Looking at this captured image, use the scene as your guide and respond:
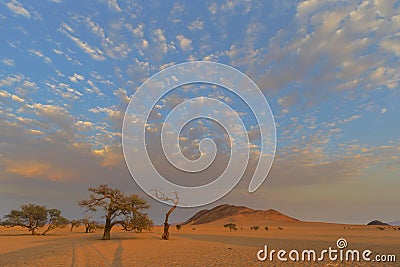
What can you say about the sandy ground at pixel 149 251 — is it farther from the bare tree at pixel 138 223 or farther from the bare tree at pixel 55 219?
the bare tree at pixel 55 219

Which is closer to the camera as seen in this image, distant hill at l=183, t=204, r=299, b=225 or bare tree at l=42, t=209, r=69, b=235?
bare tree at l=42, t=209, r=69, b=235

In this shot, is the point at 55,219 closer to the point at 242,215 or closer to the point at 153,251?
the point at 153,251

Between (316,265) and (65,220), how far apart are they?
46455mm

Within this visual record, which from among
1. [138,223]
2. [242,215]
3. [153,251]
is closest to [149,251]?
[153,251]

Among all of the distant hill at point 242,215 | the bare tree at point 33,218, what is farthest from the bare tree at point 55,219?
the distant hill at point 242,215

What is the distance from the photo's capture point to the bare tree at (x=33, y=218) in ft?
152

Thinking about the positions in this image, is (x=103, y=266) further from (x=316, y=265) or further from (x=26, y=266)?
(x=316, y=265)

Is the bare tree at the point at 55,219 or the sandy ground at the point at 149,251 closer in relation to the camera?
the sandy ground at the point at 149,251

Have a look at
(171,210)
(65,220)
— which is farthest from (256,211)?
(171,210)

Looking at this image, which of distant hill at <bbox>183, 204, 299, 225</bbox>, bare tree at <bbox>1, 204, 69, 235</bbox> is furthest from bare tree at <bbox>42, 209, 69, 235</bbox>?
distant hill at <bbox>183, 204, 299, 225</bbox>

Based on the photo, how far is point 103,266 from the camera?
14.3 meters

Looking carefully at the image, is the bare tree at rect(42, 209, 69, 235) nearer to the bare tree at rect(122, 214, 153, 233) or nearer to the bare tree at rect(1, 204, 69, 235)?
the bare tree at rect(1, 204, 69, 235)

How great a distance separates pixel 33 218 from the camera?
47.8 m

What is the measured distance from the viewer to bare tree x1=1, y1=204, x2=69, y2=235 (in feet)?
152
